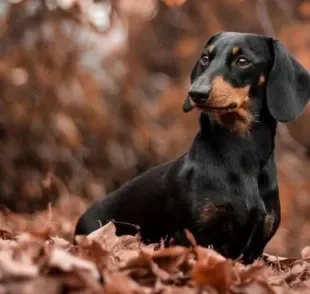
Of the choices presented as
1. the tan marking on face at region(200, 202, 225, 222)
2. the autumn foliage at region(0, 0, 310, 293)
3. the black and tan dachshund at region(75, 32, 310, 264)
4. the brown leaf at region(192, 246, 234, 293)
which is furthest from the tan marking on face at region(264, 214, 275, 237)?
the autumn foliage at region(0, 0, 310, 293)

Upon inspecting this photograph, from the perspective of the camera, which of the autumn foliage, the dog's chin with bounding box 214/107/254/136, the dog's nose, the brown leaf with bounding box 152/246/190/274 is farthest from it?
the autumn foliage

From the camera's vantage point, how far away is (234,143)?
4.16 meters

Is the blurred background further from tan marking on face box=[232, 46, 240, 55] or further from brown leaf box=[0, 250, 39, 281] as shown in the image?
brown leaf box=[0, 250, 39, 281]

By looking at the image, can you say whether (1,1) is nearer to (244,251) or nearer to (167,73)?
(244,251)

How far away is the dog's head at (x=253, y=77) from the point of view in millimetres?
4004

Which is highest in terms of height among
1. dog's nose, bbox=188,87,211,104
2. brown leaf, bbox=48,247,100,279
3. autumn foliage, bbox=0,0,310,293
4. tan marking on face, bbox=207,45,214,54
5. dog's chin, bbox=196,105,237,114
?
tan marking on face, bbox=207,45,214,54

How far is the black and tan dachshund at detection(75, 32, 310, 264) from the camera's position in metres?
3.88

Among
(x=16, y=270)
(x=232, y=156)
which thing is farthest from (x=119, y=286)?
(x=232, y=156)

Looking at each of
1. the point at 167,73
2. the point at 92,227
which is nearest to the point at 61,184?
the point at 92,227

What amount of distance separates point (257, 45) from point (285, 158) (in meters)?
6.17

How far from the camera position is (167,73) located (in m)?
13.8

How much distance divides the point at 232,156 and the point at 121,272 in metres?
1.67

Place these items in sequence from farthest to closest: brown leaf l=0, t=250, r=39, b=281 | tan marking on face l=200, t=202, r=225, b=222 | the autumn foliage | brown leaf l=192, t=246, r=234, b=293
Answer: the autumn foliage, tan marking on face l=200, t=202, r=225, b=222, brown leaf l=192, t=246, r=234, b=293, brown leaf l=0, t=250, r=39, b=281

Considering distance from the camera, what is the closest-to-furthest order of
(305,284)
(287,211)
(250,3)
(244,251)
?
(305,284), (244,251), (287,211), (250,3)
